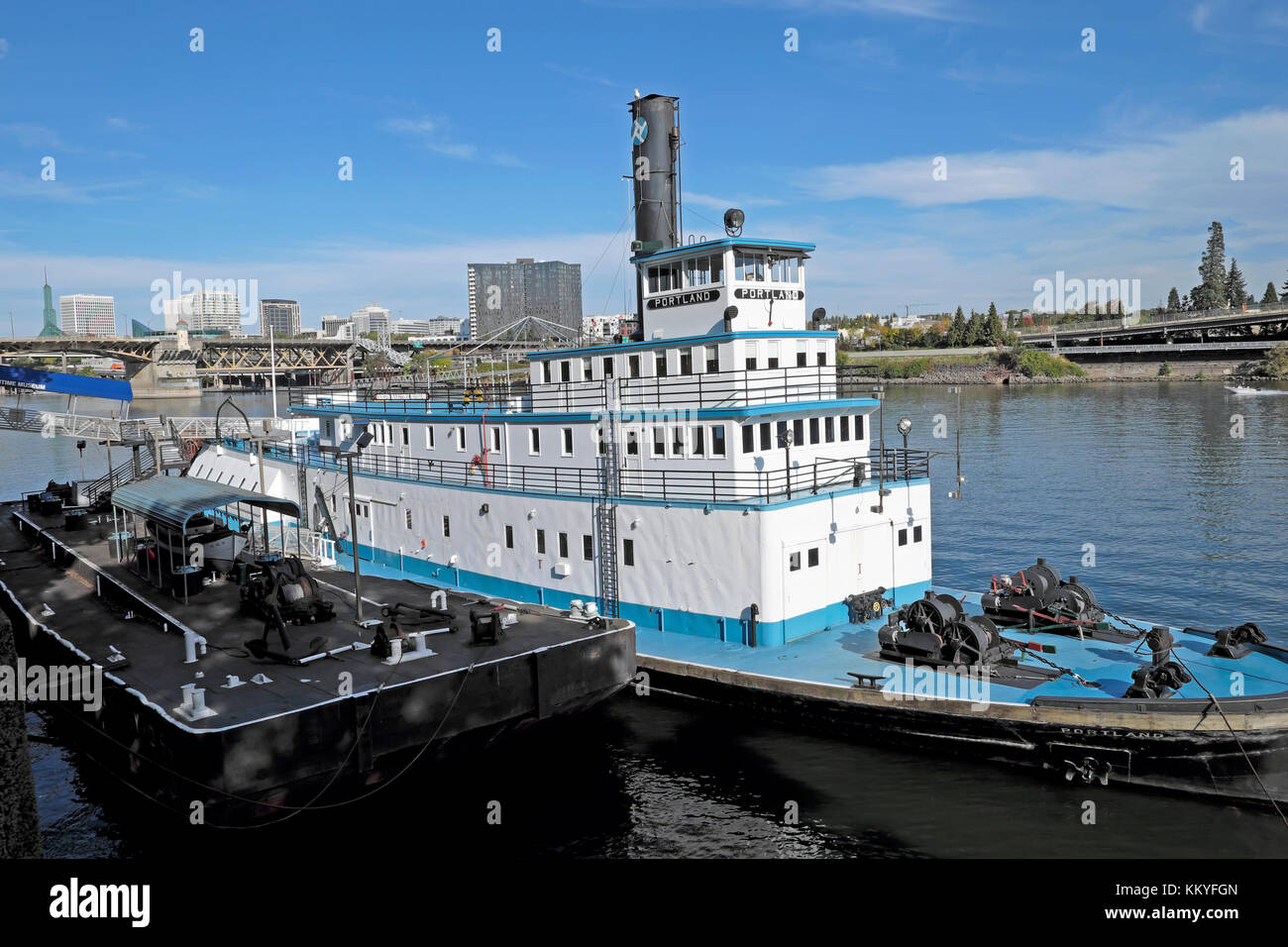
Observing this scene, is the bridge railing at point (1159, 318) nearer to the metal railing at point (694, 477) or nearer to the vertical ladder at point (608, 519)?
the metal railing at point (694, 477)

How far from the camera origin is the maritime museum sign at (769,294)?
73.6ft

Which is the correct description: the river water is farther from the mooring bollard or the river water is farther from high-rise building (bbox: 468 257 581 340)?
high-rise building (bbox: 468 257 581 340)

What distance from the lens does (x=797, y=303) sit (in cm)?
2358

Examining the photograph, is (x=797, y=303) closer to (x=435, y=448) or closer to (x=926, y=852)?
(x=435, y=448)

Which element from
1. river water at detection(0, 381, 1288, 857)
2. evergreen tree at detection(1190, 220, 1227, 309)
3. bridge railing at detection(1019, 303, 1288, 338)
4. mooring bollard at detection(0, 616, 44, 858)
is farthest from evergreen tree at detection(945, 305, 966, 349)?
mooring bollard at detection(0, 616, 44, 858)

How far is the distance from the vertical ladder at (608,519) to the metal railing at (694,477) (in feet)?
0.86

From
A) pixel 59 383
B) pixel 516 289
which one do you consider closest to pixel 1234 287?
pixel 516 289

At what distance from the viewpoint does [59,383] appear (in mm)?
34469

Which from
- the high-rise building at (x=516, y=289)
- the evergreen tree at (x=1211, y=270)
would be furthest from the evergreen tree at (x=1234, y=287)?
the high-rise building at (x=516, y=289)

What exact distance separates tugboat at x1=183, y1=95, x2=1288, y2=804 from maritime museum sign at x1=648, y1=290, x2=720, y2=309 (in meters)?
0.07

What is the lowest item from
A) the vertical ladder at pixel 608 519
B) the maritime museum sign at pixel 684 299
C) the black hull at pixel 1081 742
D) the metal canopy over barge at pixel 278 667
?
the black hull at pixel 1081 742

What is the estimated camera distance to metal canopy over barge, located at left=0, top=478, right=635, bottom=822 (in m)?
13.3
